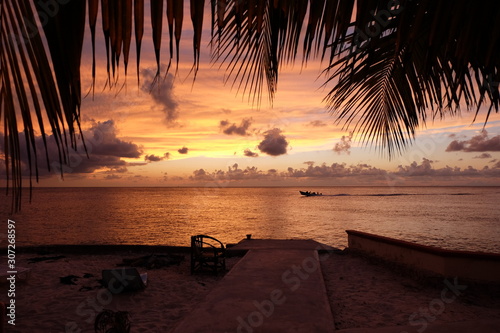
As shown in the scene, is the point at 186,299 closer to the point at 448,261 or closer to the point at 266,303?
the point at 266,303

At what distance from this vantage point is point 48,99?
26.1 inches

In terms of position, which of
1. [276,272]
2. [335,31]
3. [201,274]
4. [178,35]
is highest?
[335,31]

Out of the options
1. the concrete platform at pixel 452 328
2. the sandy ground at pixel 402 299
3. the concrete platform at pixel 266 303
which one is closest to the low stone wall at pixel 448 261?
the sandy ground at pixel 402 299

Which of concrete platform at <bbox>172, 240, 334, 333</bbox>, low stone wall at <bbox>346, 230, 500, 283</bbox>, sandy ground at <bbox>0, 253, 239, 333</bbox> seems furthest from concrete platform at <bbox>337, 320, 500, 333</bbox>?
sandy ground at <bbox>0, 253, 239, 333</bbox>

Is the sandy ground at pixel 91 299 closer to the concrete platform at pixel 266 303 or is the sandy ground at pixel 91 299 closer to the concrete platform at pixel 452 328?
the concrete platform at pixel 266 303

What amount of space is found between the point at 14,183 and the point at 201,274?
9868 millimetres

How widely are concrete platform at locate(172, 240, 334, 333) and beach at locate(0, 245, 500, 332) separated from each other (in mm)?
549

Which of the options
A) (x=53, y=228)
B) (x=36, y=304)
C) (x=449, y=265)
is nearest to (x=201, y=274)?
(x=36, y=304)

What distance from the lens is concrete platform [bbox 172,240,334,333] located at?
4.79 metres

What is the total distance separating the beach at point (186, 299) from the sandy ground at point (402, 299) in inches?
0.6

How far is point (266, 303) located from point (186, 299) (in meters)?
2.79

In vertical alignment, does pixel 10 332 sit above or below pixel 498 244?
above

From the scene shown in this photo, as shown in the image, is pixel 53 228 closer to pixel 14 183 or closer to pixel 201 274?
pixel 201 274

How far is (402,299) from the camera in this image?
24.0ft
